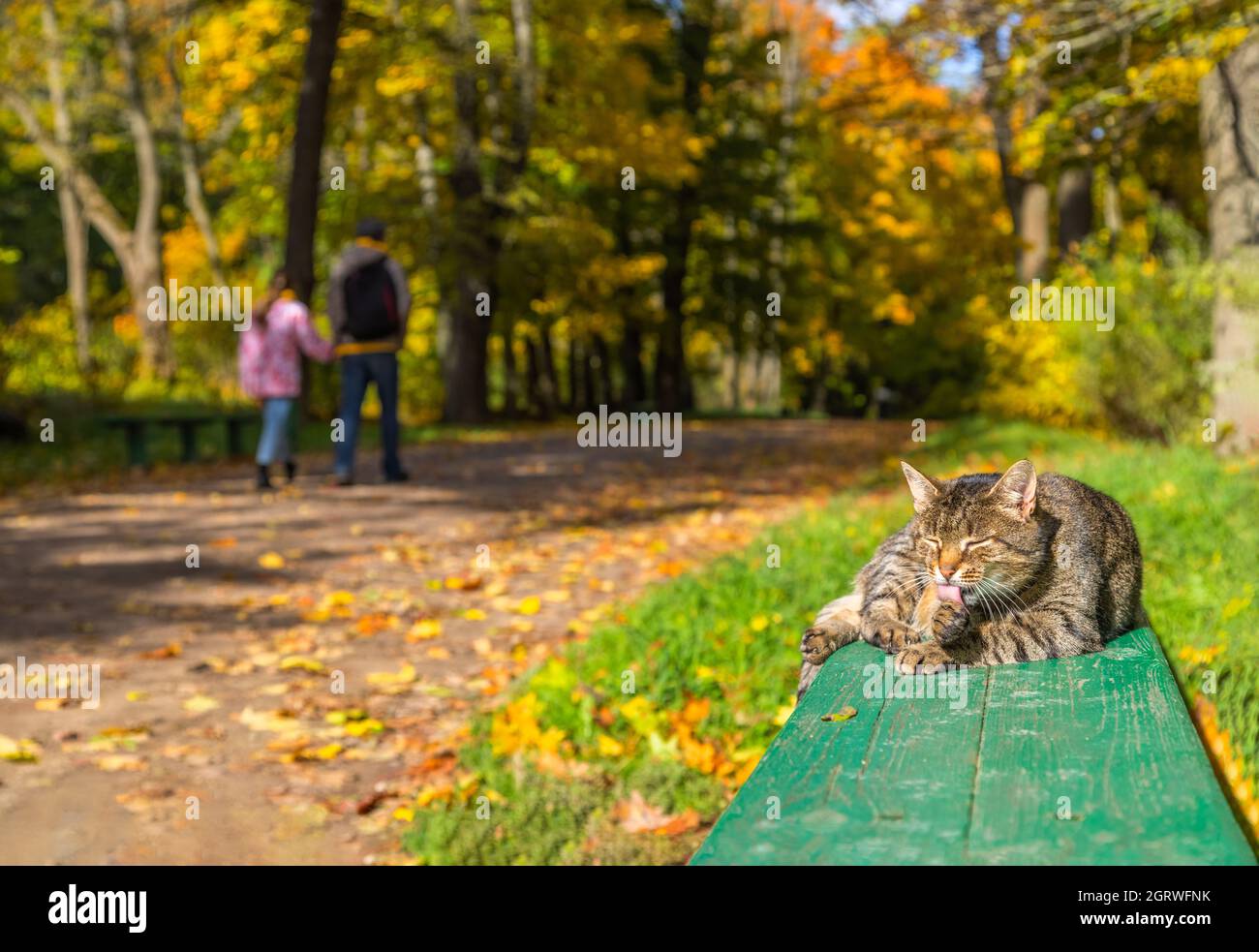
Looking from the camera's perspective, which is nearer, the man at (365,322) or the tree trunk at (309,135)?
the man at (365,322)

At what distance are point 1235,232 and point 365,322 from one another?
8.41 m

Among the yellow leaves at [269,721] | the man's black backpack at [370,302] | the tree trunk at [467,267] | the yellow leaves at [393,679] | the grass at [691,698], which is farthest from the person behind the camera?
the tree trunk at [467,267]

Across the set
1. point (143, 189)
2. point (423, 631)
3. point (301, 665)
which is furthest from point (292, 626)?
point (143, 189)

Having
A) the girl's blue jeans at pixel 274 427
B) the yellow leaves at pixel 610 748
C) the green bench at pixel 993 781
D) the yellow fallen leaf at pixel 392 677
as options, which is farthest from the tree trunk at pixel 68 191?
the green bench at pixel 993 781

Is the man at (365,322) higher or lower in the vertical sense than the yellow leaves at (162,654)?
higher

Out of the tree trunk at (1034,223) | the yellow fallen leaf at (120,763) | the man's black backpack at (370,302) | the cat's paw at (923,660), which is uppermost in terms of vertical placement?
the tree trunk at (1034,223)

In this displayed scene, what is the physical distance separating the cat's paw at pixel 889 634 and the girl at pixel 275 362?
35.3 ft

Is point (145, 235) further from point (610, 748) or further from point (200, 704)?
point (610, 748)

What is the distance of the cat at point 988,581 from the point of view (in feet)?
12.4

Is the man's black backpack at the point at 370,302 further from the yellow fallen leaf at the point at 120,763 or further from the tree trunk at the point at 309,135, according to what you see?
the yellow fallen leaf at the point at 120,763

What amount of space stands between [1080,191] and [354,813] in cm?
1824

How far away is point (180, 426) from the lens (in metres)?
18.4

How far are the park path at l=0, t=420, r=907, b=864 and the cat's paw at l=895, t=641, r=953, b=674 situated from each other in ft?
7.79
